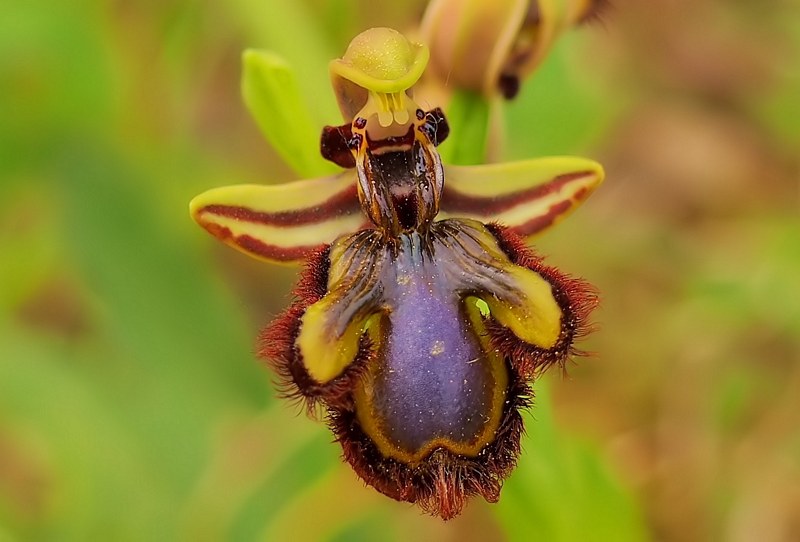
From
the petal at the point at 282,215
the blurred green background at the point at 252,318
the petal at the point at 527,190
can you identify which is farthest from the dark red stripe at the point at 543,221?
the blurred green background at the point at 252,318

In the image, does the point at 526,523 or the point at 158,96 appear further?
the point at 158,96

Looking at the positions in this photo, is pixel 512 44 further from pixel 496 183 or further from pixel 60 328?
pixel 60 328

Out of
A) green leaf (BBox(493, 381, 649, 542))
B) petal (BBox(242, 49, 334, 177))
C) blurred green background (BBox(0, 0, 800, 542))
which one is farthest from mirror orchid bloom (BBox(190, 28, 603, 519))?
blurred green background (BBox(0, 0, 800, 542))

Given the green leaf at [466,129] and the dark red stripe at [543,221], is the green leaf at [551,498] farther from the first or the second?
the green leaf at [466,129]

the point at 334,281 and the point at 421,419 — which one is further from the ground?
the point at 334,281

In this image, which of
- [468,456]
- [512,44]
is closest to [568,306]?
[468,456]

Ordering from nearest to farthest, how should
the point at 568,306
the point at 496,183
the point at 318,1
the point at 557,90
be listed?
the point at 568,306
the point at 496,183
the point at 318,1
the point at 557,90

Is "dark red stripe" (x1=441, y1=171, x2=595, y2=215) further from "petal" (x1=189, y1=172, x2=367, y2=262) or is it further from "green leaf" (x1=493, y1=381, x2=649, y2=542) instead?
"green leaf" (x1=493, y1=381, x2=649, y2=542)

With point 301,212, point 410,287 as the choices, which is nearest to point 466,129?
point 301,212
